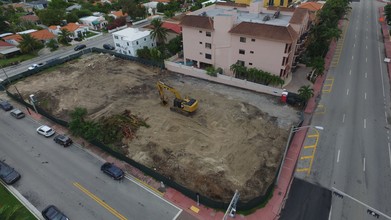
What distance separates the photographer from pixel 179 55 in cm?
6444

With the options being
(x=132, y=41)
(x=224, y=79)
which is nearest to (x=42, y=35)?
(x=132, y=41)

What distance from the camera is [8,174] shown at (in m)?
30.8

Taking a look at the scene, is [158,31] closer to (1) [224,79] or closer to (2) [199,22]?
(2) [199,22]

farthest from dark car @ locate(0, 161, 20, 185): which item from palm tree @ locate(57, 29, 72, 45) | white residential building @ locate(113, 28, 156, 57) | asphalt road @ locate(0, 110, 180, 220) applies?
palm tree @ locate(57, 29, 72, 45)

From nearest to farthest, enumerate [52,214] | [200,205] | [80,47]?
1. [52,214]
2. [200,205]
3. [80,47]

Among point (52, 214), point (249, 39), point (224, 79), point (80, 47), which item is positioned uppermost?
point (249, 39)

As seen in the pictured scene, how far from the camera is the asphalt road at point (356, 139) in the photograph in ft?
90.8

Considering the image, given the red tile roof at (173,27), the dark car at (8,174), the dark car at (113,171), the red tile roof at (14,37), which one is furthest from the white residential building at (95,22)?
the dark car at (113,171)

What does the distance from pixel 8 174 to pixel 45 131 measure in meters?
8.83

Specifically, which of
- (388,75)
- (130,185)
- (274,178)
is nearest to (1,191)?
(130,185)

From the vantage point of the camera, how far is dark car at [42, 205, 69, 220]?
25.6m

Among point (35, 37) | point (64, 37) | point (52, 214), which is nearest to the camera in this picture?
point (52, 214)

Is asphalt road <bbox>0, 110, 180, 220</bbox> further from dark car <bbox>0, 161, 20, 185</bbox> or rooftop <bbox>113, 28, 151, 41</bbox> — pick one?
rooftop <bbox>113, 28, 151, 41</bbox>

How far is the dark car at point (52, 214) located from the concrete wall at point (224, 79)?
36.8 metres
